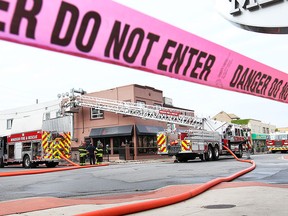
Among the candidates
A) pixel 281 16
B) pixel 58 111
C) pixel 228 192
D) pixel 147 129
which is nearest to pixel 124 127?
pixel 147 129

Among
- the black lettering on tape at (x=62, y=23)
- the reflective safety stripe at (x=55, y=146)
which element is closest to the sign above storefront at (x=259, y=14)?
the black lettering on tape at (x=62, y=23)

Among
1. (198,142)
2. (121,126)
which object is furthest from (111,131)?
(198,142)

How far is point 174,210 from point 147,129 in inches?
1000

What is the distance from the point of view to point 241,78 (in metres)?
6.56

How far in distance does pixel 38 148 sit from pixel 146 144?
498 inches

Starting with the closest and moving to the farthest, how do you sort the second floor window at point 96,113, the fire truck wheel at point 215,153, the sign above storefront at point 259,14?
the sign above storefront at point 259,14 < the fire truck wheel at point 215,153 < the second floor window at point 96,113

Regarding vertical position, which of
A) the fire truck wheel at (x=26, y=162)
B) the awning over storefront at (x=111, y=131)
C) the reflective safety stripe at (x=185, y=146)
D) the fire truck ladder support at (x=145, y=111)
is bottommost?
the fire truck wheel at (x=26, y=162)

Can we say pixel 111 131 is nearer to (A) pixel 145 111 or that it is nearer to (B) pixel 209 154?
(A) pixel 145 111

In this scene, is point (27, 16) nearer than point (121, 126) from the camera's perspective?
Yes

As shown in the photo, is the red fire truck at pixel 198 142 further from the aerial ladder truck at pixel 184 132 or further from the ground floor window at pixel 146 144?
the ground floor window at pixel 146 144

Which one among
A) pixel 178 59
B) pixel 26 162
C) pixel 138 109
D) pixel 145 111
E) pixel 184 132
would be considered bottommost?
pixel 26 162

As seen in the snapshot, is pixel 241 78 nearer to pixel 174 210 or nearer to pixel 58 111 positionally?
pixel 174 210

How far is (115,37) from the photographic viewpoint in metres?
3.93

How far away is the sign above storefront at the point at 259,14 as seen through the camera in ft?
33.6
